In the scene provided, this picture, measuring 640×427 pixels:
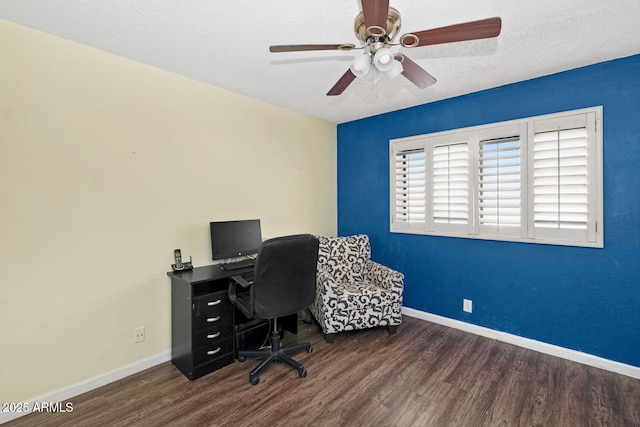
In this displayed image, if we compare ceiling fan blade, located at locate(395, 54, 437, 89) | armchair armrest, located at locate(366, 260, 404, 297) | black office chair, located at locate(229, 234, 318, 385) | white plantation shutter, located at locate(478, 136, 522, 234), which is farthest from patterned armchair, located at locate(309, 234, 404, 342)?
ceiling fan blade, located at locate(395, 54, 437, 89)

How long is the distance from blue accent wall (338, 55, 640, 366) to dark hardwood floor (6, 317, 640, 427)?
12.9 inches

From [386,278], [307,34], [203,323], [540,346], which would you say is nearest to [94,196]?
[203,323]

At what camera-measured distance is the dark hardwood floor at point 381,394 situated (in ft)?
6.26

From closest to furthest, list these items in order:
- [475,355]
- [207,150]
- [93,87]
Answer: [93,87]
[475,355]
[207,150]

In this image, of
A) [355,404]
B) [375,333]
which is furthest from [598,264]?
[355,404]

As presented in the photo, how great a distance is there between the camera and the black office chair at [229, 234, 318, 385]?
85.6 inches

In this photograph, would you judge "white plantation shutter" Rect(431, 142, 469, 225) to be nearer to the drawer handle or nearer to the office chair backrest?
the office chair backrest

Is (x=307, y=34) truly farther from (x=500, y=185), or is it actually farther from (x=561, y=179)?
(x=561, y=179)

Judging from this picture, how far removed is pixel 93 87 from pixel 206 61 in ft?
2.79

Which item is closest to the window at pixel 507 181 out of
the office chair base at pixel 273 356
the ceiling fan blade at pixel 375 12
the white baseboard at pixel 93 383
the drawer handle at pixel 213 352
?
the office chair base at pixel 273 356

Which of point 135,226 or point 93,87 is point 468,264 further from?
point 93,87

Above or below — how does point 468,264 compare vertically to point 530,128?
below

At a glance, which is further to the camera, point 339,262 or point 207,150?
point 339,262

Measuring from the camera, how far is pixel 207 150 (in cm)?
291
